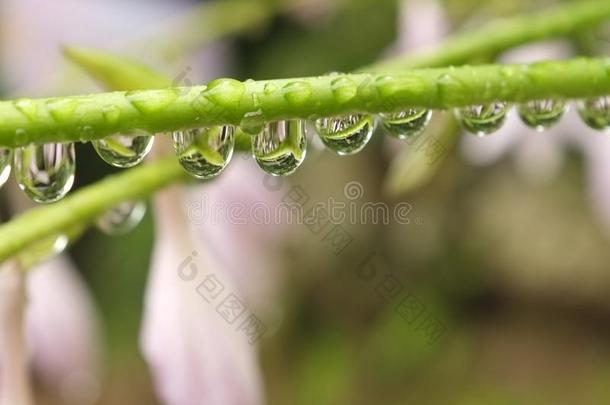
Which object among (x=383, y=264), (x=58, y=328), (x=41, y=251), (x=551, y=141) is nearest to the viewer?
(x=41, y=251)

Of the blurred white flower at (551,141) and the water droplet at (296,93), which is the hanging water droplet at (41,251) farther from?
the blurred white flower at (551,141)

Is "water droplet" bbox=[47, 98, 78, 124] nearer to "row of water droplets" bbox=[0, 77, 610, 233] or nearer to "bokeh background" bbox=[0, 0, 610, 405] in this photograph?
"row of water droplets" bbox=[0, 77, 610, 233]

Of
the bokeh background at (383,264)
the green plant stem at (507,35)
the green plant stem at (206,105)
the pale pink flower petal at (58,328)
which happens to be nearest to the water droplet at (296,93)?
the green plant stem at (206,105)

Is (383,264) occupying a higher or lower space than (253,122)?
higher

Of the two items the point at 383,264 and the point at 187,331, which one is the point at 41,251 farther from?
the point at 383,264

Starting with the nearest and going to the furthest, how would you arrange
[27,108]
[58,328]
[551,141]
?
Answer: [27,108]
[58,328]
[551,141]

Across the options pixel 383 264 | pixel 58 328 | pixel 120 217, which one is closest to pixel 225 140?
pixel 120 217

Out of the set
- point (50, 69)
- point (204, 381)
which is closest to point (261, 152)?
point (204, 381)
